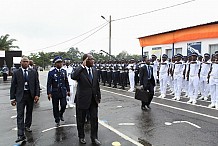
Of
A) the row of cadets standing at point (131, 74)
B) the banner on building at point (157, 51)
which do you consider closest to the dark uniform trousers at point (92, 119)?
the row of cadets standing at point (131, 74)

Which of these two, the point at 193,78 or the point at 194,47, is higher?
the point at 194,47

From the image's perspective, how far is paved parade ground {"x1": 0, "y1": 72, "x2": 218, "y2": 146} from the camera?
546 cm

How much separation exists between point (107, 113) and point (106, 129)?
6.61ft

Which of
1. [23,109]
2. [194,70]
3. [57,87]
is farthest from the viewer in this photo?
[194,70]

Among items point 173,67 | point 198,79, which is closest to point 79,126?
point 198,79

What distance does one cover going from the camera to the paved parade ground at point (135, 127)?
546cm

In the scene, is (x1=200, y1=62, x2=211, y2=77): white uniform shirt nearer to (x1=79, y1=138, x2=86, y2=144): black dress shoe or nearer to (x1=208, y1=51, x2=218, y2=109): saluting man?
(x1=208, y1=51, x2=218, y2=109): saluting man

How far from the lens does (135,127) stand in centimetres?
654

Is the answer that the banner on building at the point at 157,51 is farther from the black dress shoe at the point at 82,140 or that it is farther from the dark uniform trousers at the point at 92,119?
the black dress shoe at the point at 82,140

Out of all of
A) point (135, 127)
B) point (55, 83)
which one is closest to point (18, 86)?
point (55, 83)

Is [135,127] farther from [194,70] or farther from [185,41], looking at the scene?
[185,41]

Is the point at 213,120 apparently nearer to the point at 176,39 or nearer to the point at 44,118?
the point at 44,118

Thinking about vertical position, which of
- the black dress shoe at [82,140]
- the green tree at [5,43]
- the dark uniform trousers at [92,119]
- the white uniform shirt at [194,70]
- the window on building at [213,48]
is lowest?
the black dress shoe at [82,140]

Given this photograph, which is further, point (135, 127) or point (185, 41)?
point (185, 41)
